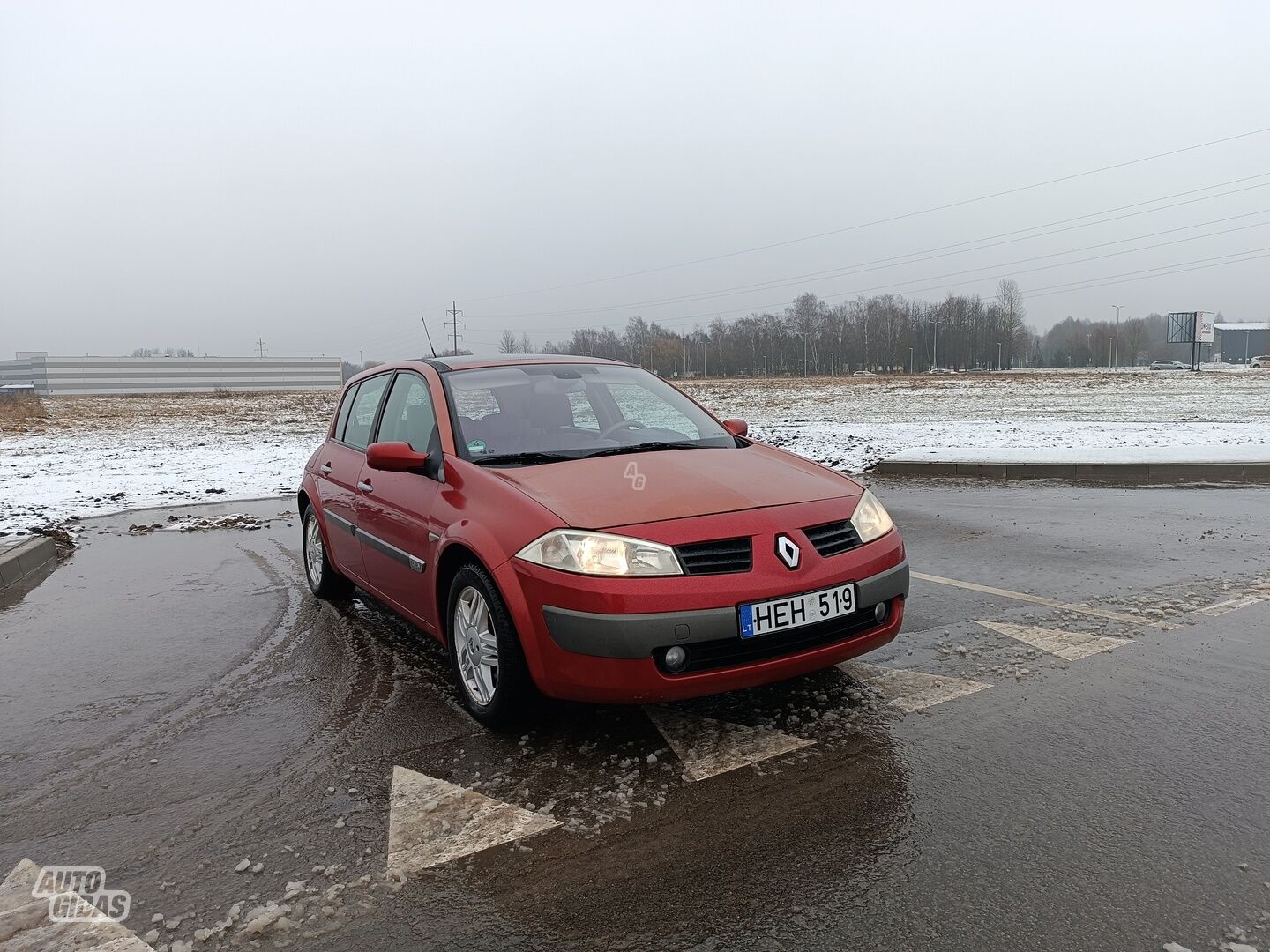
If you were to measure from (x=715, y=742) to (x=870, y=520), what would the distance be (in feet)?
3.84

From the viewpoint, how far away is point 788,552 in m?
3.39

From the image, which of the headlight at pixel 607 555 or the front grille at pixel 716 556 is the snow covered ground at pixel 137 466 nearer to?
the headlight at pixel 607 555

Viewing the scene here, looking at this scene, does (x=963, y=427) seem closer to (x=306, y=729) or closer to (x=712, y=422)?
(x=712, y=422)

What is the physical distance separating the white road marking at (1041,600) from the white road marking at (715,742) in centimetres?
245

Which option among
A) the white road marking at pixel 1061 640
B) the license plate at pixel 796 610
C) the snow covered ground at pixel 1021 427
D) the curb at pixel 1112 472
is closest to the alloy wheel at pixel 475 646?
the license plate at pixel 796 610

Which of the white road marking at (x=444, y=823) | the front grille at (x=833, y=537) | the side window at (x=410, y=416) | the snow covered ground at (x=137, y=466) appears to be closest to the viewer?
→ the white road marking at (x=444, y=823)

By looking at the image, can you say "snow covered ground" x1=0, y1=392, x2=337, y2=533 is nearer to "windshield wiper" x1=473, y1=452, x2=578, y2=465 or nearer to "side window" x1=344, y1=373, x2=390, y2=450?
"side window" x1=344, y1=373, x2=390, y2=450

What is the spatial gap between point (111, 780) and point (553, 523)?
6.48ft

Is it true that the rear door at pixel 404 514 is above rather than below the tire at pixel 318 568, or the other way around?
above

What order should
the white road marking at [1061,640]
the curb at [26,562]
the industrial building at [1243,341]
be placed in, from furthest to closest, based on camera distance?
the industrial building at [1243,341], the curb at [26,562], the white road marking at [1061,640]

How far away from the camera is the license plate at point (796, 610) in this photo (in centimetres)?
324

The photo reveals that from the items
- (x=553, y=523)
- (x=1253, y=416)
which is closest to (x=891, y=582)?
(x=553, y=523)

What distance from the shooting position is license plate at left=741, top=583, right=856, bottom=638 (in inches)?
128

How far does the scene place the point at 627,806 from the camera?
2.99m
